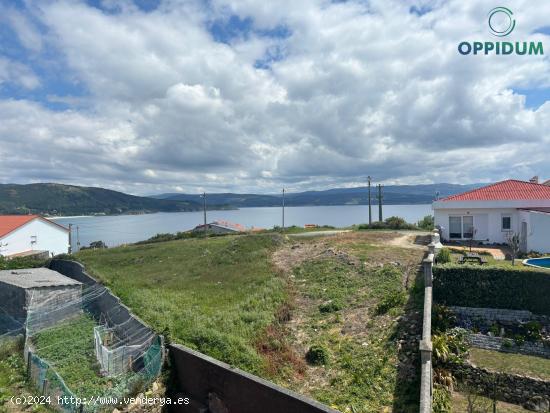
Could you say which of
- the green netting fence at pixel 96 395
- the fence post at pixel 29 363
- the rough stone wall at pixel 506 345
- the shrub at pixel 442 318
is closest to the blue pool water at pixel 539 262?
the rough stone wall at pixel 506 345

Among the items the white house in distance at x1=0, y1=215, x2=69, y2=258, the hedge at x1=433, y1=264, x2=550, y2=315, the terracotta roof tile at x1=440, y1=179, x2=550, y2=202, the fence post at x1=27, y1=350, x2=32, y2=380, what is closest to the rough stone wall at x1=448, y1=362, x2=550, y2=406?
the hedge at x1=433, y1=264, x2=550, y2=315

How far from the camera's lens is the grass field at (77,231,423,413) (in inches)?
476

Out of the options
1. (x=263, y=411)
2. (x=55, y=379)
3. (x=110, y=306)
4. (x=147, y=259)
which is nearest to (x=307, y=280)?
(x=110, y=306)

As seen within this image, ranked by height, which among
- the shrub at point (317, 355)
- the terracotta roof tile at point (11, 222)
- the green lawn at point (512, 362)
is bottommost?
the shrub at point (317, 355)

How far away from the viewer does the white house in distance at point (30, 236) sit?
42469 mm

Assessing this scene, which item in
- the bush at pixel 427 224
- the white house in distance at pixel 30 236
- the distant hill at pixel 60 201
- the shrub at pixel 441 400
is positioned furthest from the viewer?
the distant hill at pixel 60 201

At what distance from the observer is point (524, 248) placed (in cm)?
2223

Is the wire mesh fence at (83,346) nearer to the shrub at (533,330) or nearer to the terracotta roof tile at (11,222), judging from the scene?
the shrub at (533,330)

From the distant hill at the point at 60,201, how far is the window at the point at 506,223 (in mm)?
147911

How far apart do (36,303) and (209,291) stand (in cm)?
794

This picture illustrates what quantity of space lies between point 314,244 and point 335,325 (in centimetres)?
1353

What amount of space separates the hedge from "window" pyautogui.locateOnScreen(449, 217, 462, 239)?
11822 mm

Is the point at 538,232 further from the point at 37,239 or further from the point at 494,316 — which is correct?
the point at 37,239

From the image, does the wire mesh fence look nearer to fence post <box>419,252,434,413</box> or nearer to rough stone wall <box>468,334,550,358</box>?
fence post <box>419,252,434,413</box>
